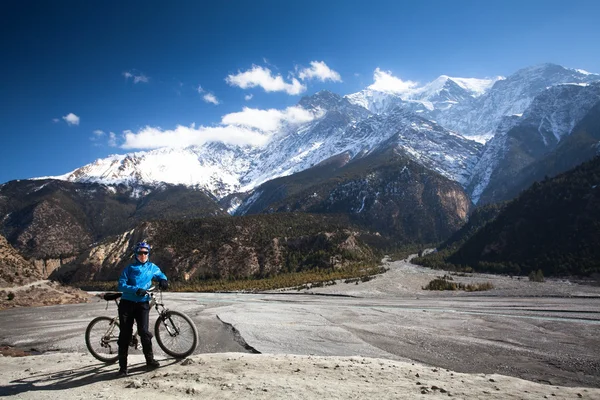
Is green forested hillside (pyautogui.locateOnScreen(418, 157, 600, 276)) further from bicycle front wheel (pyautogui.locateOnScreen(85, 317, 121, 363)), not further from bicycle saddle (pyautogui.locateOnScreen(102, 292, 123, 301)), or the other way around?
bicycle saddle (pyautogui.locateOnScreen(102, 292, 123, 301))

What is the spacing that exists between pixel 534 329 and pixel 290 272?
2413 inches

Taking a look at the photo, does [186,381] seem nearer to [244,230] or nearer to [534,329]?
[534,329]

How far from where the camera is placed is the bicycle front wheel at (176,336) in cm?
743

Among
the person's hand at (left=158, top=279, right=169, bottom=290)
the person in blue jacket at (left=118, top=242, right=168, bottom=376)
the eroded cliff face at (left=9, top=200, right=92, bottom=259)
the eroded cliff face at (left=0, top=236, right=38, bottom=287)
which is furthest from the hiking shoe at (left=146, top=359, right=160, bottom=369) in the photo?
the eroded cliff face at (left=9, top=200, right=92, bottom=259)

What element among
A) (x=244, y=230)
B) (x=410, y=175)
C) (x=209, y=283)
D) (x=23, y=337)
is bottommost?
(x=209, y=283)

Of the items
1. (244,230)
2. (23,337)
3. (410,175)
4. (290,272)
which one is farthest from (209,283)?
(410,175)

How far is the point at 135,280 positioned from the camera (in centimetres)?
696

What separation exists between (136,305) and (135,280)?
1.61ft

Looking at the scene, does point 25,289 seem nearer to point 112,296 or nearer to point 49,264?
point 112,296

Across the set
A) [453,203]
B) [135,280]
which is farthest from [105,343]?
[453,203]

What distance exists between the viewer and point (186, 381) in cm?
571

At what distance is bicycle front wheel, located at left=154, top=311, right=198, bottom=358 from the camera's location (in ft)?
24.4

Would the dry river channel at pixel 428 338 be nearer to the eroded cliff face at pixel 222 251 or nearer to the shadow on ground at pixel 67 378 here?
the shadow on ground at pixel 67 378

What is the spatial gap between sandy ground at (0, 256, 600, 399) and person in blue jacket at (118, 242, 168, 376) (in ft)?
1.23
